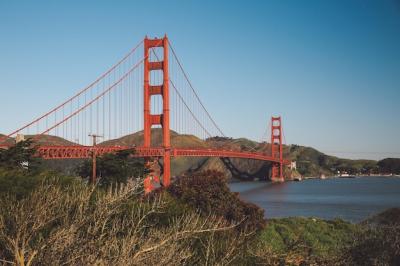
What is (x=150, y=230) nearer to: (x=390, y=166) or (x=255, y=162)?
(x=255, y=162)

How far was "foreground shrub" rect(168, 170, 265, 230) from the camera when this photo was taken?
2178 centimetres

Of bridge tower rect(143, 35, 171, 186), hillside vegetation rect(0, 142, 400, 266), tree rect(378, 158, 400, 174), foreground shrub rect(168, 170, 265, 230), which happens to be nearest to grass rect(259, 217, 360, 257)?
hillside vegetation rect(0, 142, 400, 266)

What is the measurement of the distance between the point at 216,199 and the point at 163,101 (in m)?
21.9

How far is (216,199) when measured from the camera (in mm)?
22547

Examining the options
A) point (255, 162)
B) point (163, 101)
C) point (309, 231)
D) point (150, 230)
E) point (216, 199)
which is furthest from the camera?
point (255, 162)

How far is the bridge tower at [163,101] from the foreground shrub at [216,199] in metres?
17.1

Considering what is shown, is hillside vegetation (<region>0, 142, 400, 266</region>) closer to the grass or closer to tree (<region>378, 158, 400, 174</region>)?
the grass

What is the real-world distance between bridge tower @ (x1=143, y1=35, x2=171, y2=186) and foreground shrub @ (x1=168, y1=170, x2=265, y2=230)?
17.1 metres

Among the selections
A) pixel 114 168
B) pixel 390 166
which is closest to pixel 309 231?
pixel 114 168

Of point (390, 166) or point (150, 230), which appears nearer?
point (150, 230)

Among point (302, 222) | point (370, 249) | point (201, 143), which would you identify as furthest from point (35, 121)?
point (201, 143)

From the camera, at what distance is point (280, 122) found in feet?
348

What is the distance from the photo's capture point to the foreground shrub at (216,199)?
71.5 feet

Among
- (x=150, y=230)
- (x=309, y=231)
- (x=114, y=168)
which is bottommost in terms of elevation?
(x=309, y=231)
